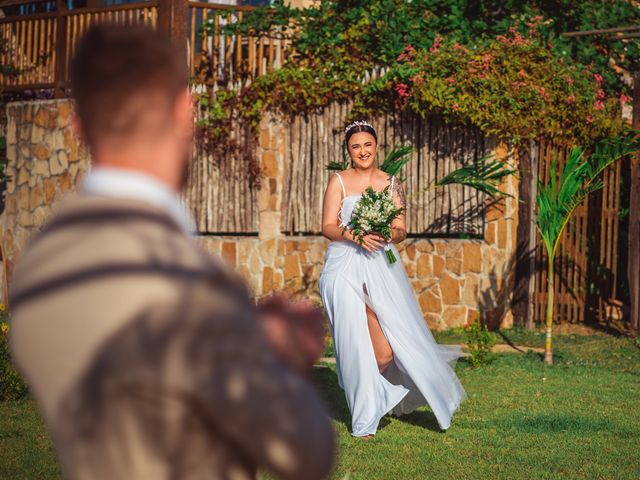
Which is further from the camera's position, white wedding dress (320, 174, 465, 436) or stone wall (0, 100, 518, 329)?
stone wall (0, 100, 518, 329)

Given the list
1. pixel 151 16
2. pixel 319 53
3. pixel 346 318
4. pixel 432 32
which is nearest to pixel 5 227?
pixel 151 16

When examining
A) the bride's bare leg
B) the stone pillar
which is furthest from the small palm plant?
the stone pillar

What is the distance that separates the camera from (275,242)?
14414mm

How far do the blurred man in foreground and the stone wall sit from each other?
11.7 meters

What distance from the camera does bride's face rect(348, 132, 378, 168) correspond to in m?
7.84

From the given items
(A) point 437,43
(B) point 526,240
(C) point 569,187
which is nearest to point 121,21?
(A) point 437,43

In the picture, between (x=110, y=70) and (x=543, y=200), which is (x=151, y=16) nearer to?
(x=543, y=200)

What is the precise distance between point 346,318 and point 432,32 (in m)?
7.90

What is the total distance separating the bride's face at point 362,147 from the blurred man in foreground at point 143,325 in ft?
20.6

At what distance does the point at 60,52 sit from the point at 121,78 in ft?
50.5

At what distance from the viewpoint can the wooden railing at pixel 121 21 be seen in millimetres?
14914

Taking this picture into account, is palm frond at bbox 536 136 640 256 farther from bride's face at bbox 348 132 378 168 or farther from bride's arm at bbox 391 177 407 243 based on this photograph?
bride's face at bbox 348 132 378 168

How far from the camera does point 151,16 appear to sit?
1531 cm

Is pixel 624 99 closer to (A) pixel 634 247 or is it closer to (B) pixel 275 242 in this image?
(A) pixel 634 247
